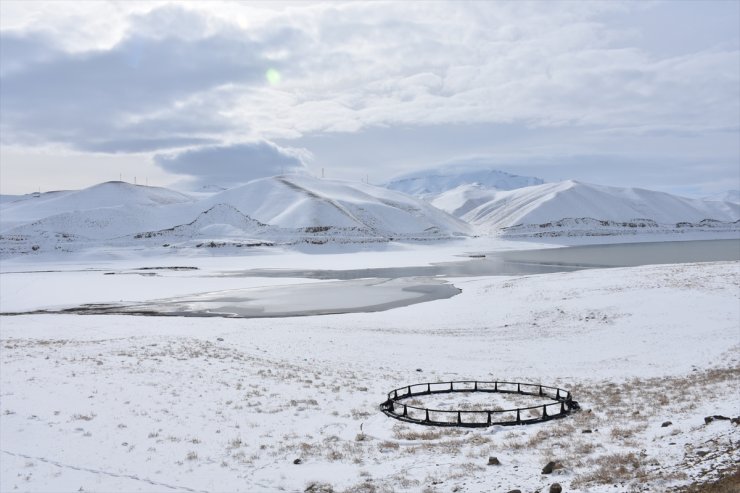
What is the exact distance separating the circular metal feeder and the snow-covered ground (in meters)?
0.55

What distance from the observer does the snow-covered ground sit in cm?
1178

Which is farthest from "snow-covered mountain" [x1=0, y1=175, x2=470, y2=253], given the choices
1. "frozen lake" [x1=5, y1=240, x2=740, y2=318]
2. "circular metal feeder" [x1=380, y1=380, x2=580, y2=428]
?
"circular metal feeder" [x1=380, y1=380, x2=580, y2=428]

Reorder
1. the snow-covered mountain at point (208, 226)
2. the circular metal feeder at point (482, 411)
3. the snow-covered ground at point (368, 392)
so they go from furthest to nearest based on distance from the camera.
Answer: the snow-covered mountain at point (208, 226) < the circular metal feeder at point (482, 411) < the snow-covered ground at point (368, 392)

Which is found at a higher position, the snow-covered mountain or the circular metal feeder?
the snow-covered mountain

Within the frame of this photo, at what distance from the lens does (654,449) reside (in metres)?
11.6

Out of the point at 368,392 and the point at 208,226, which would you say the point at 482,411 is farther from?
the point at 208,226

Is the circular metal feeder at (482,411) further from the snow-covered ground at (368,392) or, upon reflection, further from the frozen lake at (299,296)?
the frozen lake at (299,296)

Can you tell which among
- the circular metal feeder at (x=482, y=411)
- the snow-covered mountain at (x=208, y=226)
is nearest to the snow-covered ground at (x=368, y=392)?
the circular metal feeder at (x=482, y=411)

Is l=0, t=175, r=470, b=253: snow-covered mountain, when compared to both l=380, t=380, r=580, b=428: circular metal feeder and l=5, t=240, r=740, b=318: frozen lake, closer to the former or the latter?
l=5, t=240, r=740, b=318: frozen lake

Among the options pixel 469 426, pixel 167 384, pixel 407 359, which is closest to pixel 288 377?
pixel 167 384

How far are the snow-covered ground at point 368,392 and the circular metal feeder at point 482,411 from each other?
548 mm

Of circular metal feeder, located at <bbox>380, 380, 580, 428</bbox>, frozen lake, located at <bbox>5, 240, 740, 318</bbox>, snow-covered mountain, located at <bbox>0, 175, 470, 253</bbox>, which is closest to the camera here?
circular metal feeder, located at <bbox>380, 380, 580, 428</bbox>

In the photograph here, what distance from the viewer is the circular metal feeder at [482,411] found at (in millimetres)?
16000

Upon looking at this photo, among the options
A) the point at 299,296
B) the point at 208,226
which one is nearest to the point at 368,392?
the point at 299,296
